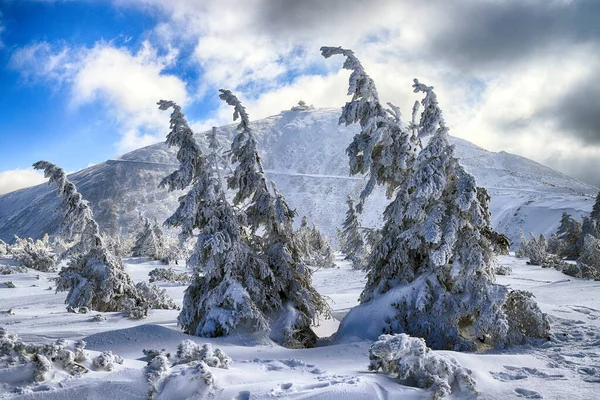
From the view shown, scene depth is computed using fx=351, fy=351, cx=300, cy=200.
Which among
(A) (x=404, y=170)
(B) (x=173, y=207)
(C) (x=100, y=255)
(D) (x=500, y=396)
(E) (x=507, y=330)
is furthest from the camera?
(B) (x=173, y=207)

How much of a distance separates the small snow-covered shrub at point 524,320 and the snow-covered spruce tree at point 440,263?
0.03m

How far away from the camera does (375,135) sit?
31.5 feet

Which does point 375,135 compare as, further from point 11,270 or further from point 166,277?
point 11,270

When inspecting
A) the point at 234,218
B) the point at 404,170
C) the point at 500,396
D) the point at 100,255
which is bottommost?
the point at 500,396

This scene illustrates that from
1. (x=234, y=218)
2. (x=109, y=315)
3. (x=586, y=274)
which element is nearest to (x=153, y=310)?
(x=109, y=315)

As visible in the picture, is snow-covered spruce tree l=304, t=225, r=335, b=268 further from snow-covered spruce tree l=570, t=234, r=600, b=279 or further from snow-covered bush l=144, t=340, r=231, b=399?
snow-covered bush l=144, t=340, r=231, b=399

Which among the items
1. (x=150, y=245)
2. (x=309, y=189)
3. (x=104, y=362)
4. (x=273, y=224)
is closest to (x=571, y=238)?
(x=273, y=224)

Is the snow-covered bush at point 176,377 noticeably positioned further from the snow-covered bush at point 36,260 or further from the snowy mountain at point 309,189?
the snowy mountain at point 309,189

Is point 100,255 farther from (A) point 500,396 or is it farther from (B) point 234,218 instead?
(A) point 500,396

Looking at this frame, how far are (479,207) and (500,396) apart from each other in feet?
13.7

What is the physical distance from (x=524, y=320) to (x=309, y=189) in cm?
10923

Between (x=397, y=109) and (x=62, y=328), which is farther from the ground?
(x=397, y=109)

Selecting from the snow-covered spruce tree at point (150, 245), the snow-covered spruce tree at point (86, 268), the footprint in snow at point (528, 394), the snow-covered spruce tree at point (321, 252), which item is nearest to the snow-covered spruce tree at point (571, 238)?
the snow-covered spruce tree at point (321, 252)

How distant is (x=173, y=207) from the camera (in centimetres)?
10125
